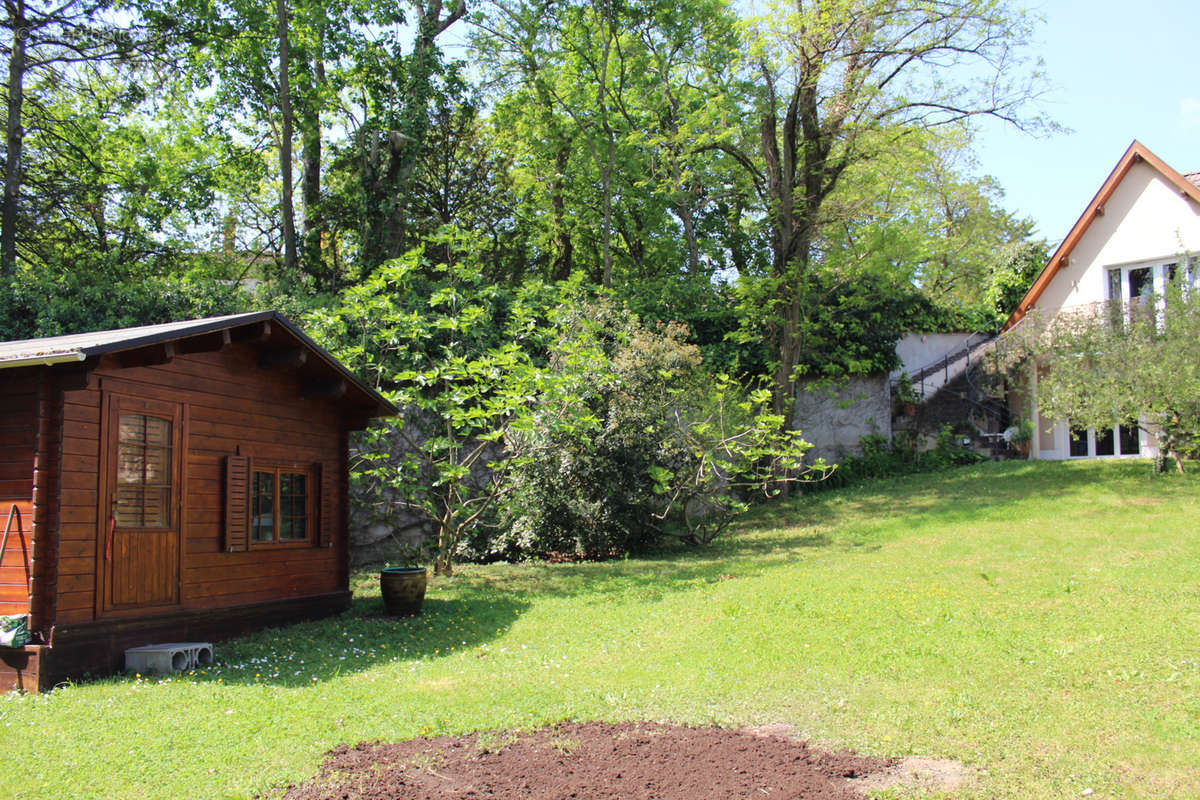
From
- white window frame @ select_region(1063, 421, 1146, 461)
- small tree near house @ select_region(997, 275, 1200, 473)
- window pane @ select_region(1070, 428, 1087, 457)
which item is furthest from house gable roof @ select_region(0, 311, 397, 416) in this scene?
window pane @ select_region(1070, 428, 1087, 457)

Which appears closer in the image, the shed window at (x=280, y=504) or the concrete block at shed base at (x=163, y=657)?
the concrete block at shed base at (x=163, y=657)

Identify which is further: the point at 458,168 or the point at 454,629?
the point at 458,168

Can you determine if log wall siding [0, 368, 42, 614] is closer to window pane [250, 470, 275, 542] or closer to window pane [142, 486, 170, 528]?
window pane [142, 486, 170, 528]

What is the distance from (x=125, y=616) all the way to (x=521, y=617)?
14.3 ft

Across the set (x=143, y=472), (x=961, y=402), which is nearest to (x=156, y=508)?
(x=143, y=472)

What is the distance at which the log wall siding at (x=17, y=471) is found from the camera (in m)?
7.88

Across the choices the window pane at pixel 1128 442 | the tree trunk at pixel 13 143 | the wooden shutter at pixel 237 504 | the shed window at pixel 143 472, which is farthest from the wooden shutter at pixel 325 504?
the window pane at pixel 1128 442

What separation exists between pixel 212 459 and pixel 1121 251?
21.2m

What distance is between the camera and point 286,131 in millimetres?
21453

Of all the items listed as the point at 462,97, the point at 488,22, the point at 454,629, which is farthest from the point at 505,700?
the point at 488,22

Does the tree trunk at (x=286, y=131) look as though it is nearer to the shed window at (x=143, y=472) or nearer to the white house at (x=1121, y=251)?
the shed window at (x=143, y=472)

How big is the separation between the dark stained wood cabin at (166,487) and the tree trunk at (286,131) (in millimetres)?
10757

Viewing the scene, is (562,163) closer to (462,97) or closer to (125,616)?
(462,97)

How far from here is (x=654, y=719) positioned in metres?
6.40
